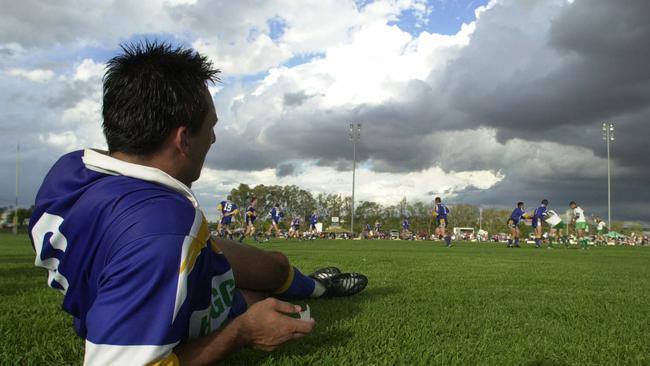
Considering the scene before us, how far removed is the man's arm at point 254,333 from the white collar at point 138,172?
476 millimetres

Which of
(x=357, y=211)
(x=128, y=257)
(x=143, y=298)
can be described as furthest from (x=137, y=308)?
(x=357, y=211)

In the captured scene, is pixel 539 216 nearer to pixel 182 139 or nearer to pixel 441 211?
pixel 441 211

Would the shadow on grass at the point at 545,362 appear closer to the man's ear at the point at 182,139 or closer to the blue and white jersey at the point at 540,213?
the man's ear at the point at 182,139

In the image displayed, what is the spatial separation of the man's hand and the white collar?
471mm

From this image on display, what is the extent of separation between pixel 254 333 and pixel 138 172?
0.74 metres

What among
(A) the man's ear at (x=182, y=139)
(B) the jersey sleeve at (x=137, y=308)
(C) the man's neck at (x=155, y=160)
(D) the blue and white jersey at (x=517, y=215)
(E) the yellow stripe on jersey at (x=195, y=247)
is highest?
(D) the blue and white jersey at (x=517, y=215)

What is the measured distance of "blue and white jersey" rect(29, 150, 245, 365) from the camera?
1.36 meters

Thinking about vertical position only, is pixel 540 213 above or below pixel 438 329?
above

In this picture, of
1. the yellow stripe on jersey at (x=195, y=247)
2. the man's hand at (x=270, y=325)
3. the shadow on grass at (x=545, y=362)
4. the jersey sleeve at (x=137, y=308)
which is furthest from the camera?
the shadow on grass at (x=545, y=362)

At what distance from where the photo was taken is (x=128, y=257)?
1.40 metres

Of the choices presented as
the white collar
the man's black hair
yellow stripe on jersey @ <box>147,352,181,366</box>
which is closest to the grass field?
yellow stripe on jersey @ <box>147,352,181,366</box>

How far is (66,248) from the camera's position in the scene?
1.81m

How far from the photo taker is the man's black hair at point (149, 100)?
1737mm

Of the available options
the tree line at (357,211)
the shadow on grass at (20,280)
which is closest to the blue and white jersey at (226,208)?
the shadow on grass at (20,280)
